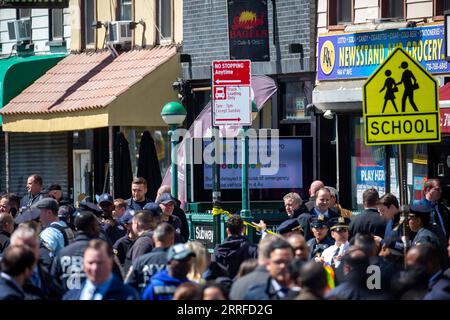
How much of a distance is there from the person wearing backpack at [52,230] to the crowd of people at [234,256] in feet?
0.04

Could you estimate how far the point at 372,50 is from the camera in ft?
80.2

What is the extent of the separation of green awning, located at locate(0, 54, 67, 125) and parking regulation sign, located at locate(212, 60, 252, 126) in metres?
12.5

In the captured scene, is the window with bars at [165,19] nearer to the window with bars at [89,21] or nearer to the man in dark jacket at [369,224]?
the window with bars at [89,21]

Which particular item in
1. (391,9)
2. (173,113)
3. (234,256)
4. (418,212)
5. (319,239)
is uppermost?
(391,9)

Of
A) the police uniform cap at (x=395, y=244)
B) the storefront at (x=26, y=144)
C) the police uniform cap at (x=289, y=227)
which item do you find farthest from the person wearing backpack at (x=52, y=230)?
the storefront at (x=26, y=144)

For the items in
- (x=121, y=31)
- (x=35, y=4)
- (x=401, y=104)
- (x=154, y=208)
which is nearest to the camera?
(x=401, y=104)

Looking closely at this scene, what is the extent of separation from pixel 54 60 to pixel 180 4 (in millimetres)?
4128

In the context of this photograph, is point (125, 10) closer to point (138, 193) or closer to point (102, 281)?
point (138, 193)

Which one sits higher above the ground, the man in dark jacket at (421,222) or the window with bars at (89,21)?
the window with bars at (89,21)

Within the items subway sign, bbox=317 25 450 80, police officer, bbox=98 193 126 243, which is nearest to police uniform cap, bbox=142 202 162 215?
police officer, bbox=98 193 126 243

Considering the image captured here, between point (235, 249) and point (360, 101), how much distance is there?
9.56 metres

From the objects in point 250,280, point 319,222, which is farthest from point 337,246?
point 250,280

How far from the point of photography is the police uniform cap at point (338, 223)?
607 inches

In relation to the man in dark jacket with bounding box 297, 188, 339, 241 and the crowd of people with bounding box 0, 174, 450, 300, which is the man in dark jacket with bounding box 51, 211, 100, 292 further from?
the man in dark jacket with bounding box 297, 188, 339, 241
